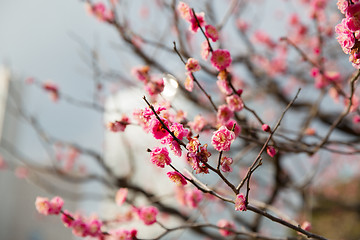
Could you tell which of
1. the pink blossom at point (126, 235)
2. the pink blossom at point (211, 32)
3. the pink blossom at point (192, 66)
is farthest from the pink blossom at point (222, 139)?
the pink blossom at point (126, 235)

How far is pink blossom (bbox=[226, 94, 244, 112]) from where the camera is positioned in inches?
65.9

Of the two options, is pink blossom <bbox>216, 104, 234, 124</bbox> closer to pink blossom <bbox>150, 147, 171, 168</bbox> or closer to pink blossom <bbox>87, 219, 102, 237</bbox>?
pink blossom <bbox>150, 147, 171, 168</bbox>

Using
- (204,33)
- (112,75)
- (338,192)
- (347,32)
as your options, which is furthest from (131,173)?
(338,192)

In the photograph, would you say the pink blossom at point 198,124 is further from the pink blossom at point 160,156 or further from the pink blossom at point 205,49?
the pink blossom at point 160,156

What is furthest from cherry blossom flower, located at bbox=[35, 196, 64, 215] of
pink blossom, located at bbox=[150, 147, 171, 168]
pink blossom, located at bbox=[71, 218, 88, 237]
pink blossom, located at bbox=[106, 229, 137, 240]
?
pink blossom, located at bbox=[150, 147, 171, 168]

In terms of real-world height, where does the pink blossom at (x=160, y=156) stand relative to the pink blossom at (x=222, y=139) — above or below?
below

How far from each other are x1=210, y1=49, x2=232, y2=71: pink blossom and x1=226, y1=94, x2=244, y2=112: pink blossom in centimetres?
20

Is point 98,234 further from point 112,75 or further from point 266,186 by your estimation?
point 266,186

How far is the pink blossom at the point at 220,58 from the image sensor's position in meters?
1.55

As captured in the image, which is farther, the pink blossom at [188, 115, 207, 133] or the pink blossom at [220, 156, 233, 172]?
the pink blossom at [188, 115, 207, 133]

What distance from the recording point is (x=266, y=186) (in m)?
6.91

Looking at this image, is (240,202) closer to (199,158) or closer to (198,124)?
(199,158)

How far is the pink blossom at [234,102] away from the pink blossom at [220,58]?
7.8 inches

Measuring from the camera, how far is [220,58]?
5.09 ft
